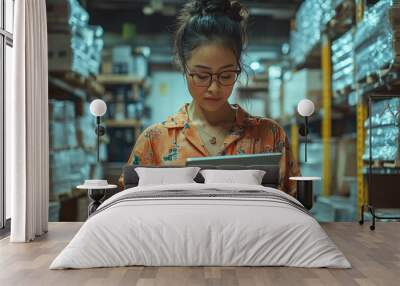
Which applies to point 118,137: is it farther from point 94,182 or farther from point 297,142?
point 297,142

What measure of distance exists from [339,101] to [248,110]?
105 centimetres

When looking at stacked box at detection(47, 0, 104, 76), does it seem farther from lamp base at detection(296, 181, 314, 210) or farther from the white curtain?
lamp base at detection(296, 181, 314, 210)

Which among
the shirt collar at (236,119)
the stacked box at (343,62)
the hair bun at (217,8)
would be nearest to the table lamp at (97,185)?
the shirt collar at (236,119)

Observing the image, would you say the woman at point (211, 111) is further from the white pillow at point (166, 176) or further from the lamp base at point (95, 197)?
the lamp base at point (95, 197)

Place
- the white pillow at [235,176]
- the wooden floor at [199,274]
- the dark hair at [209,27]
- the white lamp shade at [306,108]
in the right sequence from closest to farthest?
1. the wooden floor at [199,274]
2. the white pillow at [235,176]
3. the white lamp shade at [306,108]
4. the dark hair at [209,27]

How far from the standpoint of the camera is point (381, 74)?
6363 millimetres

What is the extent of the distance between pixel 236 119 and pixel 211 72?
1.98 ft

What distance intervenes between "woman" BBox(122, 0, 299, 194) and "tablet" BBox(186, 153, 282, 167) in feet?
0.19

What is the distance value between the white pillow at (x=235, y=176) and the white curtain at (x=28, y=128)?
1.67m

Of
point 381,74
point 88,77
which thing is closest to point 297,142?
point 381,74

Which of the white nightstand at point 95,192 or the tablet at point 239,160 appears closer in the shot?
the white nightstand at point 95,192

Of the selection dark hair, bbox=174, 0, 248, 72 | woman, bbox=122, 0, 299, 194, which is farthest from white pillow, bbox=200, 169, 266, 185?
dark hair, bbox=174, 0, 248, 72

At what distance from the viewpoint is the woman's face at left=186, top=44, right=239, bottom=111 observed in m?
6.38

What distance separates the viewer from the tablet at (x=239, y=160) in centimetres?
630
